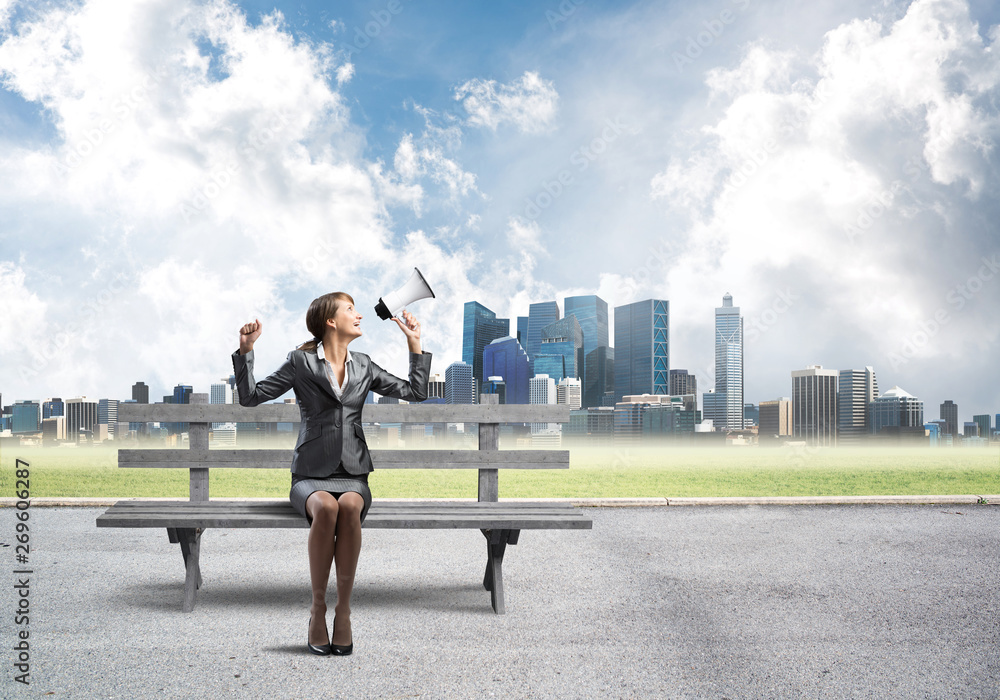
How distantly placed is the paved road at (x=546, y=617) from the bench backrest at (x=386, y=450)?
0.69 meters

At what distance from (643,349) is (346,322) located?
136m

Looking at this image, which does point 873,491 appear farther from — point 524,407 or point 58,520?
point 58,520

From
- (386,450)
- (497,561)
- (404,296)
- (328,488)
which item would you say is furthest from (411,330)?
(497,561)

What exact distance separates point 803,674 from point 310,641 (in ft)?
6.76

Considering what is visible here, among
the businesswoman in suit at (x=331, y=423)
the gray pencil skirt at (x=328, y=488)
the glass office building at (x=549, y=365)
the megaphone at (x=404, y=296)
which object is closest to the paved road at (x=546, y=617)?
the businesswoman in suit at (x=331, y=423)

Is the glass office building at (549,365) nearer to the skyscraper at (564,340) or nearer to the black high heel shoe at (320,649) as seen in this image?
the skyscraper at (564,340)

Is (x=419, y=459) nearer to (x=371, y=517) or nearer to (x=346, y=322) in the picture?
(x=371, y=517)

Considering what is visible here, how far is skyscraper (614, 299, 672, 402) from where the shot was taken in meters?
135

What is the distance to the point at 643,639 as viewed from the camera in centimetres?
335

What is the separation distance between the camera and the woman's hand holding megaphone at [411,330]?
379 centimetres

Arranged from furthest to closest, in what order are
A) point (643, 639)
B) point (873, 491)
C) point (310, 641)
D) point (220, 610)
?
point (873, 491) < point (220, 610) < point (643, 639) < point (310, 641)

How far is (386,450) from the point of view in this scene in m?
4.68

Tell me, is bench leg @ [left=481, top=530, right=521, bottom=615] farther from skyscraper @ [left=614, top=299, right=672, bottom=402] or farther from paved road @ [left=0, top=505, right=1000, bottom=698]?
skyscraper @ [left=614, top=299, right=672, bottom=402]

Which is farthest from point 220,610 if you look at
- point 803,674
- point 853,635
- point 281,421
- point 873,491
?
point 873,491
